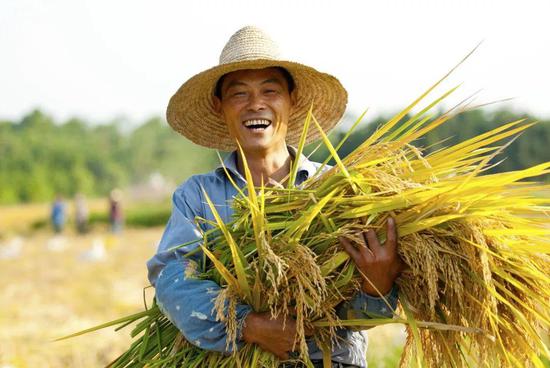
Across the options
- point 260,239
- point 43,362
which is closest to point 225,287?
point 260,239

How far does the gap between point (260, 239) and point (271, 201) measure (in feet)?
0.44

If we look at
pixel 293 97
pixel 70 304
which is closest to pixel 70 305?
pixel 70 304

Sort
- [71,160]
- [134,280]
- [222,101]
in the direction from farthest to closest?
[71,160], [134,280], [222,101]

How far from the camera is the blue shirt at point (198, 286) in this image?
1.91 metres

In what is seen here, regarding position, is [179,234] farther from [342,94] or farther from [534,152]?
[534,152]

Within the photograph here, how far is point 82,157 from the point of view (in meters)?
68.4

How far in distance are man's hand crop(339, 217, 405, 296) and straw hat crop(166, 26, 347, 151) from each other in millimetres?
570

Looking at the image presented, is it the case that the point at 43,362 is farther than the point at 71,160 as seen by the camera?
No

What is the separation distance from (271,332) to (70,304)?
23.1ft

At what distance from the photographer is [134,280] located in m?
10.7

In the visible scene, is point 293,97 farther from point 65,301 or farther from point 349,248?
point 65,301

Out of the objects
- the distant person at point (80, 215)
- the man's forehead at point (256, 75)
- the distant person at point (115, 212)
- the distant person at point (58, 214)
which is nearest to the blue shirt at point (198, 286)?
the man's forehead at point (256, 75)

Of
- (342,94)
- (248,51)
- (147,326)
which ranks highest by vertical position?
(248,51)

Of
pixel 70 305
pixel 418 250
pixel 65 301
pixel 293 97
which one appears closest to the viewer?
pixel 418 250
